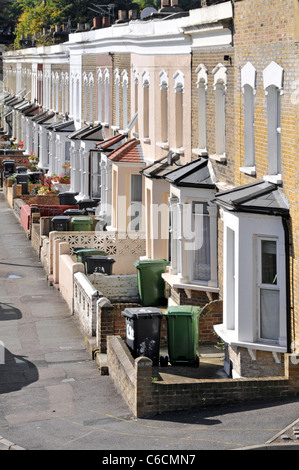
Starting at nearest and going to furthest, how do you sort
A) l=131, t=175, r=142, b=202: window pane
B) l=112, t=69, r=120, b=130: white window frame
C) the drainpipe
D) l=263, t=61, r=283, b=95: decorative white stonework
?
1. the drainpipe
2. l=263, t=61, r=283, b=95: decorative white stonework
3. l=131, t=175, r=142, b=202: window pane
4. l=112, t=69, r=120, b=130: white window frame

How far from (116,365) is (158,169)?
27.1 ft

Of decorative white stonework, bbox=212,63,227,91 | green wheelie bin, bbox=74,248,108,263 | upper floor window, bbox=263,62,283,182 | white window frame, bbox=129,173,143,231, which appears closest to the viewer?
upper floor window, bbox=263,62,283,182

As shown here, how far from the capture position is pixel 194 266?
2134 centimetres

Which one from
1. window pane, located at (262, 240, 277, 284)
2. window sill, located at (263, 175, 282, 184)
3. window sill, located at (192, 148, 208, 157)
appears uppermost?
window sill, located at (192, 148, 208, 157)

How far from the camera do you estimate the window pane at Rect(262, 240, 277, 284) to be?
1635 centimetres

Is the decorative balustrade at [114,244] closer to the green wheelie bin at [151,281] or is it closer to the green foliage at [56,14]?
the green wheelie bin at [151,281]

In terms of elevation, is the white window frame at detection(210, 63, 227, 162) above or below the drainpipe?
above

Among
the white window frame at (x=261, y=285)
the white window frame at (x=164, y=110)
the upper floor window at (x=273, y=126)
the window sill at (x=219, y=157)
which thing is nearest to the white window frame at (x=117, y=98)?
the white window frame at (x=164, y=110)

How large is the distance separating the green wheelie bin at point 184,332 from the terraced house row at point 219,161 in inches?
21.9

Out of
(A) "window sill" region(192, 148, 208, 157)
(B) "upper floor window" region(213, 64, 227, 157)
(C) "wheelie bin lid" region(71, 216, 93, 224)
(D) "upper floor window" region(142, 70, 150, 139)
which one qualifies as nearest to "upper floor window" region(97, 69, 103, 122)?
(C) "wheelie bin lid" region(71, 216, 93, 224)

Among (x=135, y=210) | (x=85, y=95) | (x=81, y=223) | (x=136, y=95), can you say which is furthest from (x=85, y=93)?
(x=135, y=210)

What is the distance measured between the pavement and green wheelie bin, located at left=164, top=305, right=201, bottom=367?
307 millimetres

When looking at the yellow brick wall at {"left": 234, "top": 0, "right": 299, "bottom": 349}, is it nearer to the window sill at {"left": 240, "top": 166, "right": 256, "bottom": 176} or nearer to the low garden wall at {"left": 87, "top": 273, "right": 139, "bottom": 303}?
the window sill at {"left": 240, "top": 166, "right": 256, "bottom": 176}

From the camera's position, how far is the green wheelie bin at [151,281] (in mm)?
23891
